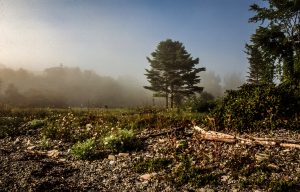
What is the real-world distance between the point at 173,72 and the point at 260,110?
150ft

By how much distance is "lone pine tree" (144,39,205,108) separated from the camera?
5934 cm

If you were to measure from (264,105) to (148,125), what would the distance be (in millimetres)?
5508

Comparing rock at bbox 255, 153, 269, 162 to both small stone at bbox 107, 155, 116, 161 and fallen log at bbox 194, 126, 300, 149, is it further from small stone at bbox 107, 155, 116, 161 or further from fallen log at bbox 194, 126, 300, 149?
small stone at bbox 107, 155, 116, 161

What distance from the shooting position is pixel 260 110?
15.5 m

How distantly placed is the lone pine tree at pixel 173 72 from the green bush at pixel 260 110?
41.7 m

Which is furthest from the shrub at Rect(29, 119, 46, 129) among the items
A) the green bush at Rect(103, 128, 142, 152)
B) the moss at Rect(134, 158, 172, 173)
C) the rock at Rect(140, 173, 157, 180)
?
the rock at Rect(140, 173, 157, 180)

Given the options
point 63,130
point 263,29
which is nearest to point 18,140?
point 63,130

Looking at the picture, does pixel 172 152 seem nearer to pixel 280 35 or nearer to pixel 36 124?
pixel 36 124

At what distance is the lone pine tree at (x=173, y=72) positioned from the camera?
2336 inches

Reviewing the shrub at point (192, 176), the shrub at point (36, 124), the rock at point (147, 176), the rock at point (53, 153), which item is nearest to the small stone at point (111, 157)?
the rock at point (147, 176)

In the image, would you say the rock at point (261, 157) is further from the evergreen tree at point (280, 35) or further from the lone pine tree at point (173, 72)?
the lone pine tree at point (173, 72)

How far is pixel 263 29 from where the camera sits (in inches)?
1375

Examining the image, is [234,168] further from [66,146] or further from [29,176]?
[66,146]

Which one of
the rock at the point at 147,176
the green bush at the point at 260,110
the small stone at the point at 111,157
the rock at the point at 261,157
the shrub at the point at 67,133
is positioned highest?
the green bush at the point at 260,110
